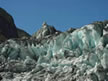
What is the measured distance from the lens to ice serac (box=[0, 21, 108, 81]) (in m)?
41.7

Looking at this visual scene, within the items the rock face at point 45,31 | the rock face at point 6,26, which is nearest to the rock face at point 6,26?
the rock face at point 6,26

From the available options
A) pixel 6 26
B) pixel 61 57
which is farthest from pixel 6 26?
pixel 61 57

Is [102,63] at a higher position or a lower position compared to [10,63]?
lower

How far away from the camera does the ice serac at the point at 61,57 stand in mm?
41688

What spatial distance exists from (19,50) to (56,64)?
11.9m

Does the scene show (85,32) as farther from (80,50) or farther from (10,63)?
(10,63)

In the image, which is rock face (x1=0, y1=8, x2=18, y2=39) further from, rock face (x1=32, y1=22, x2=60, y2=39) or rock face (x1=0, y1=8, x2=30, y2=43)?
rock face (x1=32, y1=22, x2=60, y2=39)

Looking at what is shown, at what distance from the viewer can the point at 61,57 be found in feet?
165

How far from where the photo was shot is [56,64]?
159 ft

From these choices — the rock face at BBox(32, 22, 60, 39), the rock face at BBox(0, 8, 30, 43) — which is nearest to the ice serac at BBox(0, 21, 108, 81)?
the rock face at BBox(32, 22, 60, 39)

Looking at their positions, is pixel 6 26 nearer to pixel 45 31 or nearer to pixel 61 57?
pixel 45 31

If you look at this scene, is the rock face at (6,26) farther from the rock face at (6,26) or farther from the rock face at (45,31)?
the rock face at (45,31)

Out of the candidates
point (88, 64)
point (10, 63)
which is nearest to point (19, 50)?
point (10, 63)

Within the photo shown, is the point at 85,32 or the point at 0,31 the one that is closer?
the point at 85,32
